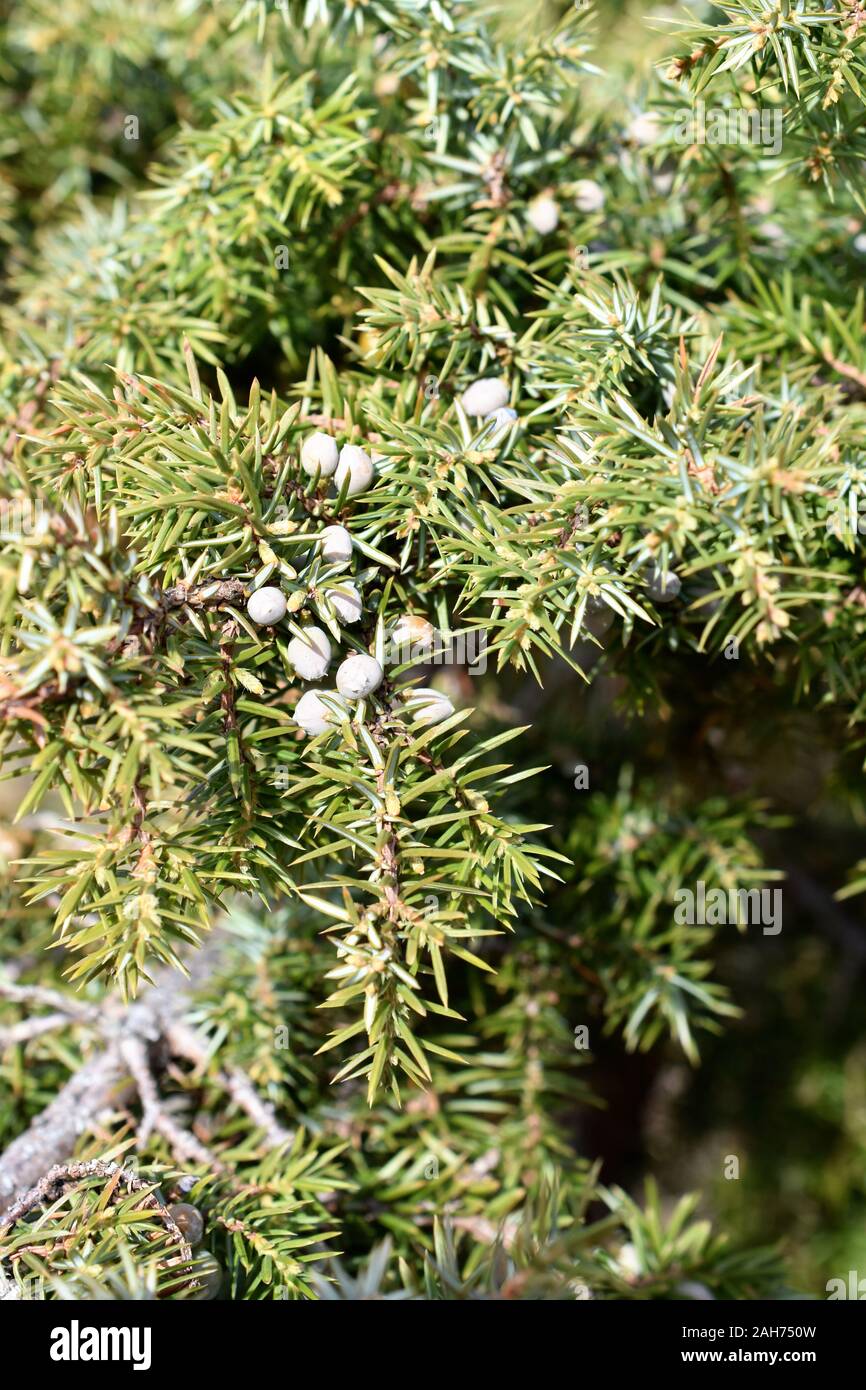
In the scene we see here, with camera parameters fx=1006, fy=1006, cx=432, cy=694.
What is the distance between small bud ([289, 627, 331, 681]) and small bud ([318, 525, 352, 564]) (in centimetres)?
4

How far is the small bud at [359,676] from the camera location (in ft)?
1.30

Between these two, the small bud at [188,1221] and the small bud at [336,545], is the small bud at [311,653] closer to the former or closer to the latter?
the small bud at [336,545]

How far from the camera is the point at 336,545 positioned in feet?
1.37

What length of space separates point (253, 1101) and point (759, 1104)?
0.68m

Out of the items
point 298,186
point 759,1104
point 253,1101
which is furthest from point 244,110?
point 759,1104

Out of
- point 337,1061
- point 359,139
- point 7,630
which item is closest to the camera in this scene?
point 7,630

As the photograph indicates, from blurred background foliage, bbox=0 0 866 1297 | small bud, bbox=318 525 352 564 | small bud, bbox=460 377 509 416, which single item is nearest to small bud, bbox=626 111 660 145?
blurred background foliage, bbox=0 0 866 1297

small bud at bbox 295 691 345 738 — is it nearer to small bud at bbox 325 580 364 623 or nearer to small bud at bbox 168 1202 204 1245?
small bud at bbox 325 580 364 623

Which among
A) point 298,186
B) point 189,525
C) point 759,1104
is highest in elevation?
point 298,186

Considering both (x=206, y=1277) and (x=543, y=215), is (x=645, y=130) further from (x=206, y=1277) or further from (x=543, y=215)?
(x=206, y=1277)

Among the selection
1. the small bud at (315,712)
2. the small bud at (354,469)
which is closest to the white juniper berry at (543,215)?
the small bud at (354,469)

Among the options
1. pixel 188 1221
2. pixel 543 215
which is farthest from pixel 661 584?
pixel 188 1221
